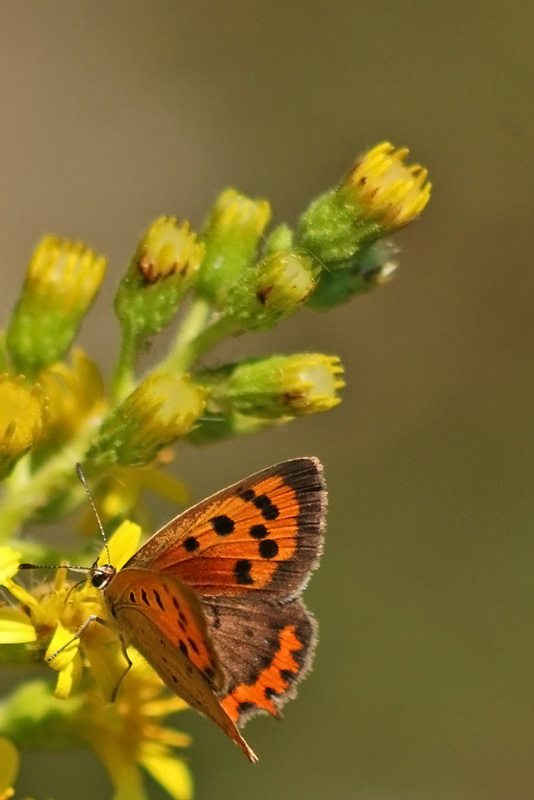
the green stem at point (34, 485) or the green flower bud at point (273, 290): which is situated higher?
the green flower bud at point (273, 290)

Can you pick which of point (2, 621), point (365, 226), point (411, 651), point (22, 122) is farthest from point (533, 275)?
point (2, 621)

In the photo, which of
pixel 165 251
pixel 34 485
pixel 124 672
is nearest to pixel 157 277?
pixel 165 251

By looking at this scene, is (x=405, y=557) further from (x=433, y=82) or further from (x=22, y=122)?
(x=22, y=122)

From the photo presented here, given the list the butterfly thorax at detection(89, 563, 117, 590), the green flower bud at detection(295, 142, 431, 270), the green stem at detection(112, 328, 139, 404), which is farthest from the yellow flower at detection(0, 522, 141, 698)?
the green flower bud at detection(295, 142, 431, 270)

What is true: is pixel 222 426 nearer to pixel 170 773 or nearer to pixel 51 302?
pixel 51 302

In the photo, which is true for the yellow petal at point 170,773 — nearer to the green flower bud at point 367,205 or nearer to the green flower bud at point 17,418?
the green flower bud at point 17,418

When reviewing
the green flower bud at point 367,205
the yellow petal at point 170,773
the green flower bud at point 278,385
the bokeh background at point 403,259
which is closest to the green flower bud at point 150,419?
the green flower bud at point 278,385
